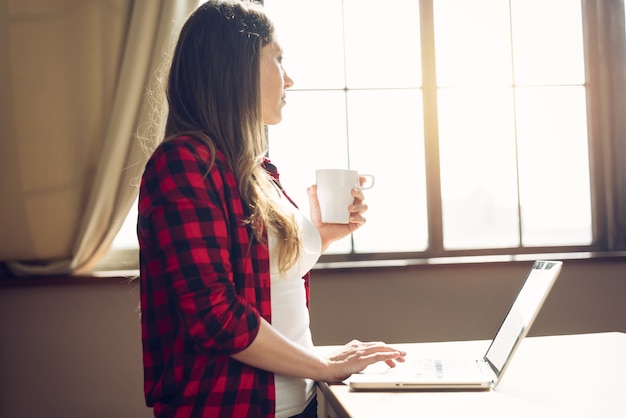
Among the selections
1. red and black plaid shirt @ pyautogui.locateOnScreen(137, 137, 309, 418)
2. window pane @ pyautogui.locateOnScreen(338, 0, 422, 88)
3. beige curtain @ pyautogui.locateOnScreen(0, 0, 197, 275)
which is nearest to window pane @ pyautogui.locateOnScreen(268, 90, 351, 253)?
window pane @ pyautogui.locateOnScreen(338, 0, 422, 88)

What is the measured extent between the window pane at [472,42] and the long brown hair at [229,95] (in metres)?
1.76

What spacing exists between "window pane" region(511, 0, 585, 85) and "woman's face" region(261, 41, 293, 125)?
183cm

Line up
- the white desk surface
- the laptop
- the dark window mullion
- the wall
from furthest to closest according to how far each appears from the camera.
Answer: the dark window mullion → the wall → the laptop → the white desk surface

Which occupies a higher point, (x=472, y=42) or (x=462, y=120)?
(x=472, y=42)

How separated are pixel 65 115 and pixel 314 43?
3.32 ft

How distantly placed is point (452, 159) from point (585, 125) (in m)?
0.58

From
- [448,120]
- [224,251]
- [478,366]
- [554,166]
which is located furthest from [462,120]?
[224,251]

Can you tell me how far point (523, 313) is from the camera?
1159 mm

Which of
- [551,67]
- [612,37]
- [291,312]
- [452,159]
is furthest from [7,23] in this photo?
[612,37]

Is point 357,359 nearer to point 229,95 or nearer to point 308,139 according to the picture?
point 229,95

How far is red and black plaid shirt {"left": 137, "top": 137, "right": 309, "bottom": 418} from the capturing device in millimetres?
954

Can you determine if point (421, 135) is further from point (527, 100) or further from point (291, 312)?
point (291, 312)

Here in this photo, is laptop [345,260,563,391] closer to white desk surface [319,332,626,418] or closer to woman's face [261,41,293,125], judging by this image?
white desk surface [319,332,626,418]

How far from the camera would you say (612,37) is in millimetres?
2738
